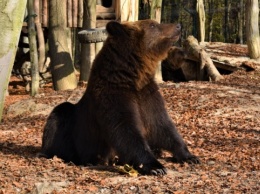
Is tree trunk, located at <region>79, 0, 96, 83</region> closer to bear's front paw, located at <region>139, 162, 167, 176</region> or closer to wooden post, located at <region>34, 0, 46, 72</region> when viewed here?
wooden post, located at <region>34, 0, 46, 72</region>

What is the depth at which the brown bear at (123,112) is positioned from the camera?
5.91 m

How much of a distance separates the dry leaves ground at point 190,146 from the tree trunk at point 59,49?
1.09 metres

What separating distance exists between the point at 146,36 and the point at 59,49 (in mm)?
7853

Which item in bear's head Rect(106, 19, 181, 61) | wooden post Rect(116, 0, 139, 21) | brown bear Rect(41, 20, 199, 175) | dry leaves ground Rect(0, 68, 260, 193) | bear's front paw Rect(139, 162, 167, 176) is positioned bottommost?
dry leaves ground Rect(0, 68, 260, 193)

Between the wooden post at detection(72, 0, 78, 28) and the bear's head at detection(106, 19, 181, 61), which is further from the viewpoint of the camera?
the wooden post at detection(72, 0, 78, 28)

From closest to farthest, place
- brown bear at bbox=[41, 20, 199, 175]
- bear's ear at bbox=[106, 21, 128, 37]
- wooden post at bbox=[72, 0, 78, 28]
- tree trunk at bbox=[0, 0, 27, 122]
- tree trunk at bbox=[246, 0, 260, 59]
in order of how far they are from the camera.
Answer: tree trunk at bbox=[0, 0, 27, 122] < brown bear at bbox=[41, 20, 199, 175] < bear's ear at bbox=[106, 21, 128, 37] < tree trunk at bbox=[246, 0, 260, 59] < wooden post at bbox=[72, 0, 78, 28]

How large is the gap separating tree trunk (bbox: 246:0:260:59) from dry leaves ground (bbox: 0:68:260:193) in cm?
380

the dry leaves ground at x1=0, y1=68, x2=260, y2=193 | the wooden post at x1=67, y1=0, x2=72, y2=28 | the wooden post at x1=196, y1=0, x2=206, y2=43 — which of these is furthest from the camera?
the wooden post at x1=196, y1=0, x2=206, y2=43

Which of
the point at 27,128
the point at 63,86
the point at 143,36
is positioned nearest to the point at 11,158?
the point at 143,36

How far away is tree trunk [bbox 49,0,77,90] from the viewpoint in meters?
14.2

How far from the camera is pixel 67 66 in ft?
46.8

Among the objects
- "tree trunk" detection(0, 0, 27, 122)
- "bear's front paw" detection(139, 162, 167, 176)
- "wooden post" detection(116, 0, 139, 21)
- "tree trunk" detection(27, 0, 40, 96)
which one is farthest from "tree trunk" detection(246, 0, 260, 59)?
"tree trunk" detection(0, 0, 27, 122)

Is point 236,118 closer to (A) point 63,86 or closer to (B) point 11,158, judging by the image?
(B) point 11,158

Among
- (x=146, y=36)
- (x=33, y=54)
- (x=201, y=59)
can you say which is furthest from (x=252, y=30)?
(x=146, y=36)
